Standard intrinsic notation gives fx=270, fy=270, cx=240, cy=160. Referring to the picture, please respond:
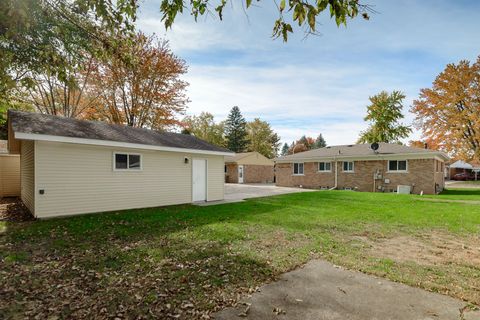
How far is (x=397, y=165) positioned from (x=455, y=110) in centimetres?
929

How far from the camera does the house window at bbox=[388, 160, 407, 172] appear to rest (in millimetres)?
20562

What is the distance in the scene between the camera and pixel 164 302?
3480 millimetres

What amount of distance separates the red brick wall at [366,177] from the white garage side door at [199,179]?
46.2 ft

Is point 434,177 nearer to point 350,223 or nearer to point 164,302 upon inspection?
point 350,223

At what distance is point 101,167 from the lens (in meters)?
10.3

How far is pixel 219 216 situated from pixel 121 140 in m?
4.93

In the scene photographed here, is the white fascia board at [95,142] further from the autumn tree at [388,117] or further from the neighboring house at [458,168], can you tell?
the neighboring house at [458,168]

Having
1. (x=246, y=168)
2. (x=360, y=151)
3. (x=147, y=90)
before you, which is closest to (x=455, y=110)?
(x=360, y=151)

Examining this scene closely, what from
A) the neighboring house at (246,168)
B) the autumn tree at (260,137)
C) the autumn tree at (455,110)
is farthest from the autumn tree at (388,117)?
the autumn tree at (260,137)

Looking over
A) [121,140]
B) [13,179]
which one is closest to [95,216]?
[121,140]

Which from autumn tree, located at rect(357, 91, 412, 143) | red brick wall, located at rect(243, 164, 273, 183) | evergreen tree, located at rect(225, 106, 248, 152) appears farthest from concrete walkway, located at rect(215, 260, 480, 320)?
evergreen tree, located at rect(225, 106, 248, 152)

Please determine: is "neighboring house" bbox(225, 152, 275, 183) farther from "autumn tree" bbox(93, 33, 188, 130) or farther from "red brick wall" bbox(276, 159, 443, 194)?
"autumn tree" bbox(93, 33, 188, 130)

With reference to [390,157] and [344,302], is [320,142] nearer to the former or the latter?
[390,157]

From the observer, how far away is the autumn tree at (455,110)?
76.4 ft
